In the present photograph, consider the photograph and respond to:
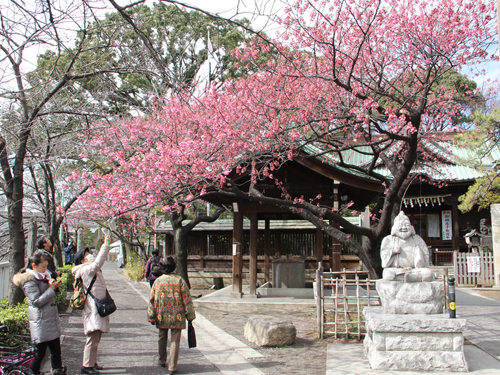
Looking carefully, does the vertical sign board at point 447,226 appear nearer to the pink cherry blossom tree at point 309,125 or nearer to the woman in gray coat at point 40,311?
the pink cherry blossom tree at point 309,125

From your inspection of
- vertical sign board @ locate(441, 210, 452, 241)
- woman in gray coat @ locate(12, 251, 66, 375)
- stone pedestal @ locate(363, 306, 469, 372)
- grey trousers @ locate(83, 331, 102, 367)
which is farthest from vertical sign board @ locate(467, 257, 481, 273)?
woman in gray coat @ locate(12, 251, 66, 375)

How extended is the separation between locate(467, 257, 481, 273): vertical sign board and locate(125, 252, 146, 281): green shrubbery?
1424 cm

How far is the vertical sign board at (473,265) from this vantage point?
16.3 m

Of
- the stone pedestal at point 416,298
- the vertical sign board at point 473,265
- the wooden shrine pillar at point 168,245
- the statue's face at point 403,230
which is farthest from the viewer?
the wooden shrine pillar at point 168,245

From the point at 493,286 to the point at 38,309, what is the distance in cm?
1613

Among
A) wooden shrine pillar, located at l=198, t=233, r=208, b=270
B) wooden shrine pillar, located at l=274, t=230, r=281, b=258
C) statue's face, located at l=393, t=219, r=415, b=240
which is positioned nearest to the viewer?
statue's face, located at l=393, t=219, r=415, b=240

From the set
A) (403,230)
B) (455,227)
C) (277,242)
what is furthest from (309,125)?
(455,227)

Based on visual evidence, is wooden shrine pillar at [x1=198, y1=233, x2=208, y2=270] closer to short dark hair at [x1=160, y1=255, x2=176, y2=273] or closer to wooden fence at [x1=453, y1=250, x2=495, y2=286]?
wooden fence at [x1=453, y1=250, x2=495, y2=286]

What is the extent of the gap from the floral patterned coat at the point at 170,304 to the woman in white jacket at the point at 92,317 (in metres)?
0.65

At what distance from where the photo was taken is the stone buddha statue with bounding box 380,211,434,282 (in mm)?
6371

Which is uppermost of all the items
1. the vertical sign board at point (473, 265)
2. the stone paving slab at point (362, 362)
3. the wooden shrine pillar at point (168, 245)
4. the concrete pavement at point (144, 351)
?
the wooden shrine pillar at point (168, 245)

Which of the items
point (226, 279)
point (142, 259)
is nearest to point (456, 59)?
point (226, 279)

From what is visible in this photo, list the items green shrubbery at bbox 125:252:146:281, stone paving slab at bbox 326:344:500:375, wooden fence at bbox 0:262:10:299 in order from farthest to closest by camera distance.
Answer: green shrubbery at bbox 125:252:146:281, wooden fence at bbox 0:262:10:299, stone paving slab at bbox 326:344:500:375

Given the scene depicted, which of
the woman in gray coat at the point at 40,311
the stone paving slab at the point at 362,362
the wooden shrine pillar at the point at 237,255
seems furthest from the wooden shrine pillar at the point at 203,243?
the woman in gray coat at the point at 40,311
